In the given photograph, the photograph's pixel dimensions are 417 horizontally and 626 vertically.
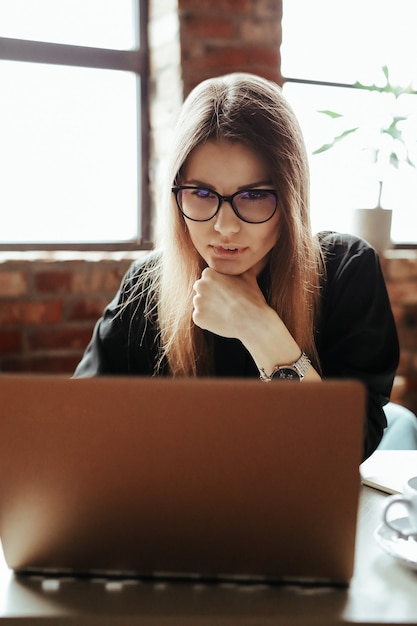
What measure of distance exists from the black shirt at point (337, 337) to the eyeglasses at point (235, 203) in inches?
10.6

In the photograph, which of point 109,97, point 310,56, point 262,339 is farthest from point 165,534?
point 310,56

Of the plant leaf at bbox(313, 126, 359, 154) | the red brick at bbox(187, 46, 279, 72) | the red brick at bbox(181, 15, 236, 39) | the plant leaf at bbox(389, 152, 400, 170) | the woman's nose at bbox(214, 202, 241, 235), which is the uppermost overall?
the red brick at bbox(181, 15, 236, 39)

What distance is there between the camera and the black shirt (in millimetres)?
1140

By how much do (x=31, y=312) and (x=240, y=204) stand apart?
0.88 metres

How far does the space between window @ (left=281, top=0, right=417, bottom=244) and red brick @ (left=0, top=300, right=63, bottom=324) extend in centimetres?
92

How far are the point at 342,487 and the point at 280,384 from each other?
0.09 meters

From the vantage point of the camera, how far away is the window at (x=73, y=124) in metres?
1.83

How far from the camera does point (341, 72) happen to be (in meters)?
2.19

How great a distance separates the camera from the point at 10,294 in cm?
169

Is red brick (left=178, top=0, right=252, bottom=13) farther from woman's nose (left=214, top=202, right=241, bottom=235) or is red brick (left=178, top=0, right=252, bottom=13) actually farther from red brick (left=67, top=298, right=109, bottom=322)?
woman's nose (left=214, top=202, right=241, bottom=235)

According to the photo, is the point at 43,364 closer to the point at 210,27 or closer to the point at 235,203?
the point at 235,203

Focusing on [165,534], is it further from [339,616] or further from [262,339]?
[262,339]

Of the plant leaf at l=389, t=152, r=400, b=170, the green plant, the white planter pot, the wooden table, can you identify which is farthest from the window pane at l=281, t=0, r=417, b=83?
the wooden table

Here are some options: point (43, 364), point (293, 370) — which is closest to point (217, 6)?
point (43, 364)
